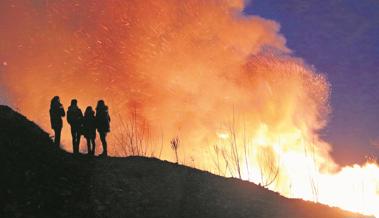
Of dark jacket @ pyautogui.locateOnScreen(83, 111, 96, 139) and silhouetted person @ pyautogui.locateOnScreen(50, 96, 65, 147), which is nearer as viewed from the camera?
silhouetted person @ pyautogui.locateOnScreen(50, 96, 65, 147)

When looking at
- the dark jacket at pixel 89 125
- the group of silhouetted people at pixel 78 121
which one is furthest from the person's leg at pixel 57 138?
the dark jacket at pixel 89 125

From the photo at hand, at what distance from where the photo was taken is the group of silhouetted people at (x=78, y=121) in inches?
890

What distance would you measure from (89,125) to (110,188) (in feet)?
14.9

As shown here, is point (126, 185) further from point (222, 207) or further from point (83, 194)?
point (222, 207)

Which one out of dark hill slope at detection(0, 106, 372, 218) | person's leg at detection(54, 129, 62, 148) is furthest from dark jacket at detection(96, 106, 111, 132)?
person's leg at detection(54, 129, 62, 148)

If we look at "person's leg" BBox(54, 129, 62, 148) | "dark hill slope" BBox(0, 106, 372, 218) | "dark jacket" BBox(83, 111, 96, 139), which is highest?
"dark jacket" BBox(83, 111, 96, 139)

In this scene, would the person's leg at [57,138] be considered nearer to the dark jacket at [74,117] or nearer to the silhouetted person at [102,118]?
the dark jacket at [74,117]

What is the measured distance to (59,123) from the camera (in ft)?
74.6

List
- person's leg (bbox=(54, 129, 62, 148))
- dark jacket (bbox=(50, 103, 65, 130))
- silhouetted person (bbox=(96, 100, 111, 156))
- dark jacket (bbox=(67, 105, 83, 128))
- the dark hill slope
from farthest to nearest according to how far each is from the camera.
→ 1. silhouetted person (bbox=(96, 100, 111, 156))
2. person's leg (bbox=(54, 129, 62, 148))
3. dark jacket (bbox=(67, 105, 83, 128))
4. dark jacket (bbox=(50, 103, 65, 130))
5. the dark hill slope

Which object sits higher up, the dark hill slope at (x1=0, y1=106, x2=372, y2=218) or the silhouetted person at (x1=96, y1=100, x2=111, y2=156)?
the silhouetted person at (x1=96, y1=100, x2=111, y2=156)

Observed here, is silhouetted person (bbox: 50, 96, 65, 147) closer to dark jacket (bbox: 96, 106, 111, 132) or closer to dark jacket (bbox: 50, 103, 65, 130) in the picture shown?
dark jacket (bbox: 50, 103, 65, 130)

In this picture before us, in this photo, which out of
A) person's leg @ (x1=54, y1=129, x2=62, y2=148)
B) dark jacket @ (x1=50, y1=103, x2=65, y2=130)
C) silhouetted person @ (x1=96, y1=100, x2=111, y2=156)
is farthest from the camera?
silhouetted person @ (x1=96, y1=100, x2=111, y2=156)

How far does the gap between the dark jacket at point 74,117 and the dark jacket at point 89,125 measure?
31 centimetres

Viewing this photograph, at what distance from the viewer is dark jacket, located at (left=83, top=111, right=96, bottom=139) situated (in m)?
23.1
